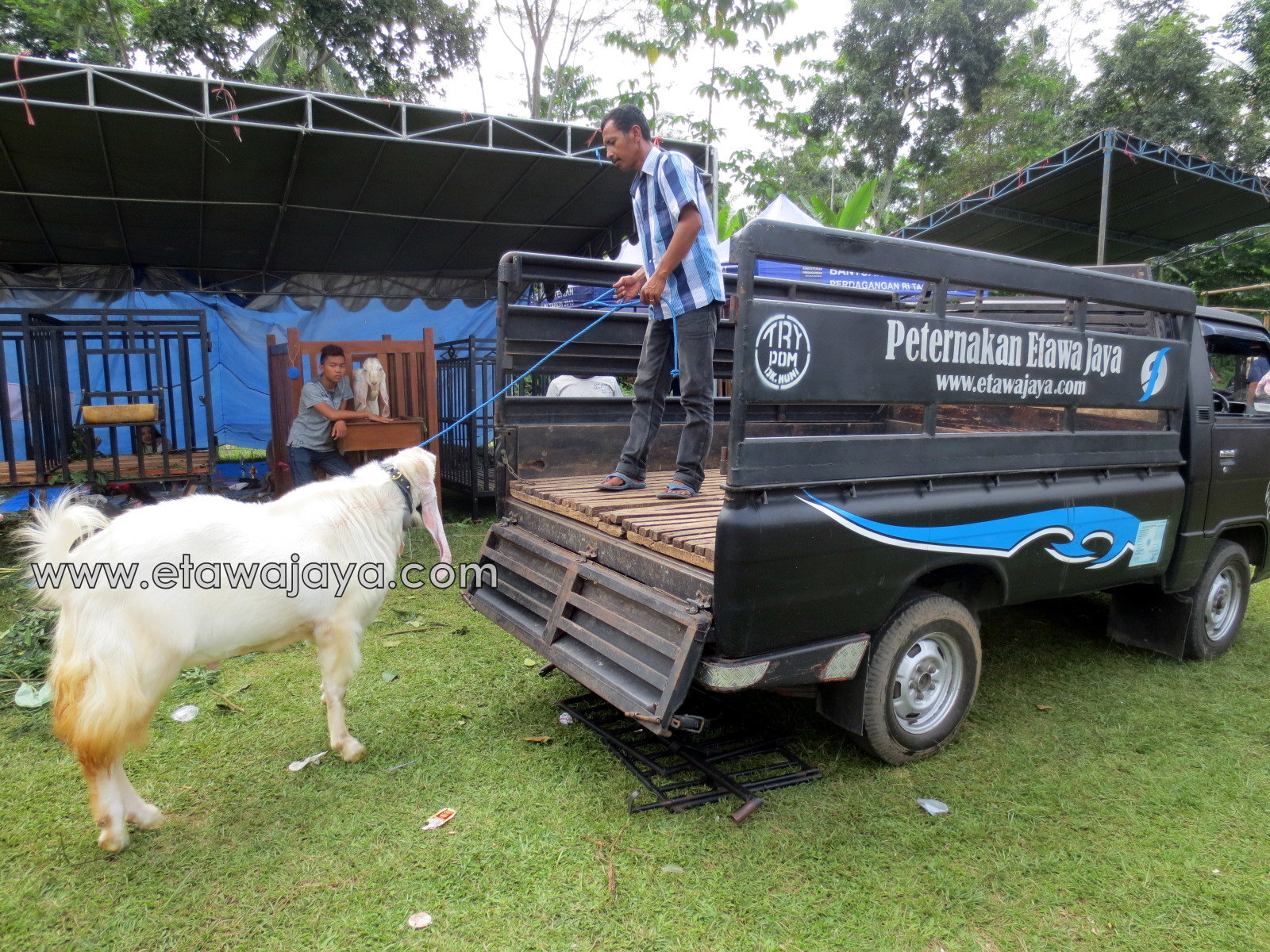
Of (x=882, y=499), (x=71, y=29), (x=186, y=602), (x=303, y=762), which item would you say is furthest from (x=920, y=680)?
(x=71, y=29)

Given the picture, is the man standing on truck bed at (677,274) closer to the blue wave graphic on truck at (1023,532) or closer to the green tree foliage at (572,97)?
the blue wave graphic on truck at (1023,532)

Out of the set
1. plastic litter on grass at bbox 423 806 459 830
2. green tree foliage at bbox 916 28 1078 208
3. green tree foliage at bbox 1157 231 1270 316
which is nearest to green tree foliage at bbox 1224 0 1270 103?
green tree foliage at bbox 1157 231 1270 316

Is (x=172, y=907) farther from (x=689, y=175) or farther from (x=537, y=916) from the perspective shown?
(x=689, y=175)

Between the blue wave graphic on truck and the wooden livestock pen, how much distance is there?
5318 mm

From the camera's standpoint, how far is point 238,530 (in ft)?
9.96

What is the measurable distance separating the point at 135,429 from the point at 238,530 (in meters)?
4.47

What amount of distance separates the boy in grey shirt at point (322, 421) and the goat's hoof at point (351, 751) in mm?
4188

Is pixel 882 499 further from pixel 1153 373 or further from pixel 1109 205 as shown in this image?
pixel 1109 205

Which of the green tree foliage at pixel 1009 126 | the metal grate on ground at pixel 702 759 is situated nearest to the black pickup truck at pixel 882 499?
the metal grate on ground at pixel 702 759

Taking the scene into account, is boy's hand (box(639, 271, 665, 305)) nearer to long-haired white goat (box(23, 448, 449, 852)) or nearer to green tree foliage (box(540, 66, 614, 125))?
long-haired white goat (box(23, 448, 449, 852))

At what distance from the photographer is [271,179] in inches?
371

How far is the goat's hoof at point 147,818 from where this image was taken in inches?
113

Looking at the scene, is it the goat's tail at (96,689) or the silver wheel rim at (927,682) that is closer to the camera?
the goat's tail at (96,689)

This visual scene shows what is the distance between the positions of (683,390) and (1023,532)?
1.73 meters
